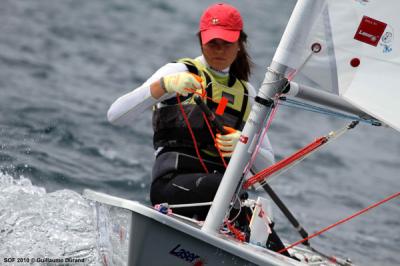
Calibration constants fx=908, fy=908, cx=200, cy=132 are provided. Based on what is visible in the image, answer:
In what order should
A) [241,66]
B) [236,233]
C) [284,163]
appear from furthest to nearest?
→ [241,66] < [284,163] < [236,233]

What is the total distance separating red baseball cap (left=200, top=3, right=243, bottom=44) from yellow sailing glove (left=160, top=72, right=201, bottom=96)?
0.24 meters

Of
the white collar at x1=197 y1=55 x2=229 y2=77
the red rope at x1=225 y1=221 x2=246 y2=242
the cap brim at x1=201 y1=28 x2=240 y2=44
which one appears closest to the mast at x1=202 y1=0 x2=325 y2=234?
the red rope at x1=225 y1=221 x2=246 y2=242

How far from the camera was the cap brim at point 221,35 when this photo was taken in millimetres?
3320

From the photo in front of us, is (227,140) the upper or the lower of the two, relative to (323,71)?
lower

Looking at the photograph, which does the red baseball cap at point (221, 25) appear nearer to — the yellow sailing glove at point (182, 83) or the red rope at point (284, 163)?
the yellow sailing glove at point (182, 83)

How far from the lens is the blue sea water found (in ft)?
13.1

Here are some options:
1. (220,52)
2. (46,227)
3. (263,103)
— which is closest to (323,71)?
(263,103)

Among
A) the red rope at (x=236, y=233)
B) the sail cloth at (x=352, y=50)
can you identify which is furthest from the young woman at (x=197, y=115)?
the sail cloth at (x=352, y=50)

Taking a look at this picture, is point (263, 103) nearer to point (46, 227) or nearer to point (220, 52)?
point (220, 52)

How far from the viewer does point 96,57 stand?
408 inches

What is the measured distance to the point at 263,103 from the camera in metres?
2.95

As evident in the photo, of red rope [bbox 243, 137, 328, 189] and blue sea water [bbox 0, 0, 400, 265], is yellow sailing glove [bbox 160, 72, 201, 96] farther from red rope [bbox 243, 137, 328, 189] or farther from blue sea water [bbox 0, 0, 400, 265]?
blue sea water [bbox 0, 0, 400, 265]

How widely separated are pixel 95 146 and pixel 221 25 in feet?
10.4

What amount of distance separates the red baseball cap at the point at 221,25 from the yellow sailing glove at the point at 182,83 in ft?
0.78
